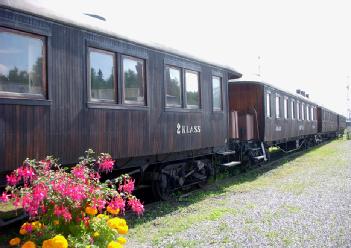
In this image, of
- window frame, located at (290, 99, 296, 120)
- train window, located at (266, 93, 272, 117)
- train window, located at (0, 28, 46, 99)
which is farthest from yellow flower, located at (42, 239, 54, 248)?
window frame, located at (290, 99, 296, 120)

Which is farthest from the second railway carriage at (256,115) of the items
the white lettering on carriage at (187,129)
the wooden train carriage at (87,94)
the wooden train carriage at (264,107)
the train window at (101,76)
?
the train window at (101,76)

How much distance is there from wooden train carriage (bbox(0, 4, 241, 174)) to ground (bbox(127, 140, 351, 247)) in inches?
51.1

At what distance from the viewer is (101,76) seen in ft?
22.7

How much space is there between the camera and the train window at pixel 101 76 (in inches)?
265

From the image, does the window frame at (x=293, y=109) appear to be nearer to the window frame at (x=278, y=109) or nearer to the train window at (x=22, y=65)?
the window frame at (x=278, y=109)

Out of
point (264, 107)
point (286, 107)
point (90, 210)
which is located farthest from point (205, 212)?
point (286, 107)

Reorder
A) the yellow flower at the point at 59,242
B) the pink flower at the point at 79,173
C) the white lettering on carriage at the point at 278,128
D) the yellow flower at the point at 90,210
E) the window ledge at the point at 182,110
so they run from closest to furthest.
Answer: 1. the yellow flower at the point at 59,242
2. the yellow flower at the point at 90,210
3. the pink flower at the point at 79,173
4. the window ledge at the point at 182,110
5. the white lettering on carriage at the point at 278,128

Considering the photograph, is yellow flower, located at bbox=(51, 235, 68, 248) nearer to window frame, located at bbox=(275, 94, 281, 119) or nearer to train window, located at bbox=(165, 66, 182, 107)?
train window, located at bbox=(165, 66, 182, 107)

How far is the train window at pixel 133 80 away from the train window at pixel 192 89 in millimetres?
1719

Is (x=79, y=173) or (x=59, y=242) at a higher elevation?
(x=79, y=173)

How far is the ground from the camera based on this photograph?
18.7 ft

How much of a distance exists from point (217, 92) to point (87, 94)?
16.6 ft

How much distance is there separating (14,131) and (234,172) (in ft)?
31.5

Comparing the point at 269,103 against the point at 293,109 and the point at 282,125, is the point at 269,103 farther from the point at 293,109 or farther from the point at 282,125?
the point at 293,109
